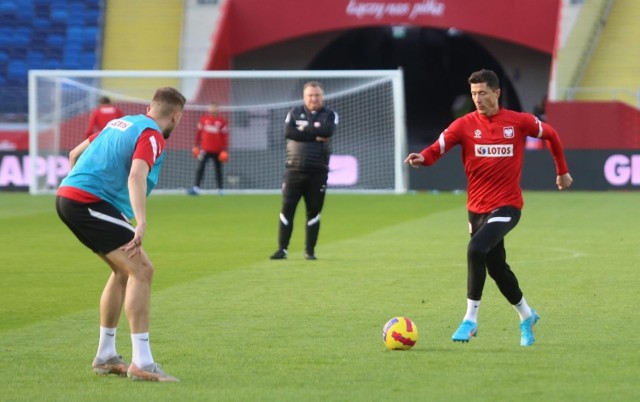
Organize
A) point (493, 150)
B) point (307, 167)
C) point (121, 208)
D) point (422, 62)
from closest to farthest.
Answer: point (121, 208), point (493, 150), point (307, 167), point (422, 62)

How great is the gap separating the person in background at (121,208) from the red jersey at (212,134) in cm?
2121

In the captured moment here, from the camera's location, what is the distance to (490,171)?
32.4 feet

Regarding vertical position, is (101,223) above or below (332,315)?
above

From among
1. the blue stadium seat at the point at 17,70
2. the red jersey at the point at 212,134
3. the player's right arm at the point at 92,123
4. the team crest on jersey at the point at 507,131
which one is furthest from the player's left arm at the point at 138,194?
the blue stadium seat at the point at 17,70

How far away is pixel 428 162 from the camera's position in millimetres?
9734

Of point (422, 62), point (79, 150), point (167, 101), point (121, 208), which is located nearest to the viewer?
point (167, 101)

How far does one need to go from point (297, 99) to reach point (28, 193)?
7759mm

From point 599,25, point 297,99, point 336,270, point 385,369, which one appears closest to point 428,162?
point 385,369

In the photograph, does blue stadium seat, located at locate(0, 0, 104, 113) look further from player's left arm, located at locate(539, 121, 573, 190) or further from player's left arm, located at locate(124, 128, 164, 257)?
player's left arm, located at locate(124, 128, 164, 257)

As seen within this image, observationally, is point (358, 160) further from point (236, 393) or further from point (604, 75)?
point (236, 393)

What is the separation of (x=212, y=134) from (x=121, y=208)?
2142cm

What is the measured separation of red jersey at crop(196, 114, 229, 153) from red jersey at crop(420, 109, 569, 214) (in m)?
20.1

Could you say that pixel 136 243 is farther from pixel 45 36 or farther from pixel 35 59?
A: pixel 45 36

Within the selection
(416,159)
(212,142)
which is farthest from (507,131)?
(212,142)
